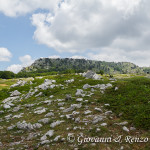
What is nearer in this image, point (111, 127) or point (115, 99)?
point (111, 127)

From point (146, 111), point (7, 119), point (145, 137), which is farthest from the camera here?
point (7, 119)

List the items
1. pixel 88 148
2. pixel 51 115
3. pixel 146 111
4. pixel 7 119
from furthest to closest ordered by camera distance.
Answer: pixel 7 119 → pixel 51 115 → pixel 146 111 → pixel 88 148

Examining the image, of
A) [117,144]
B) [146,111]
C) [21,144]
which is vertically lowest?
[21,144]

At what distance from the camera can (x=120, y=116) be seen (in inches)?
394

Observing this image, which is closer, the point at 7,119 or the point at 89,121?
the point at 89,121

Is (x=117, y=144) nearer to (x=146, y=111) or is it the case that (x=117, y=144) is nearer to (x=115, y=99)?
(x=146, y=111)

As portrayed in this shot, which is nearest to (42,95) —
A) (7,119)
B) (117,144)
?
(7,119)

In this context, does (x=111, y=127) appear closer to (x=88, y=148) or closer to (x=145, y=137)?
(x=145, y=137)

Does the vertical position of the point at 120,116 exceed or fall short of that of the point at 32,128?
it exceeds it

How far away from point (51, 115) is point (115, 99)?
6.30m

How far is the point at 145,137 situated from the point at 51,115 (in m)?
7.41

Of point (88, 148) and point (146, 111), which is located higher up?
point (146, 111)

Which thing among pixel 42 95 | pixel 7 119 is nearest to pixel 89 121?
pixel 7 119

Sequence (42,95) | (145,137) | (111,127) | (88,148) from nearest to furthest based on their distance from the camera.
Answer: (88,148)
(145,137)
(111,127)
(42,95)
